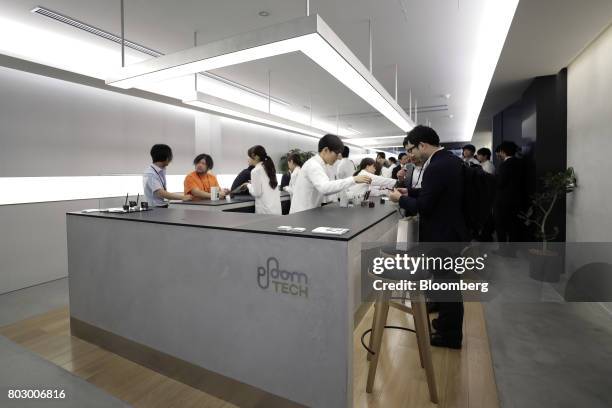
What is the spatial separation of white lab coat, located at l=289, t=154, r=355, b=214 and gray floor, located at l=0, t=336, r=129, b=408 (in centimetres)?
180

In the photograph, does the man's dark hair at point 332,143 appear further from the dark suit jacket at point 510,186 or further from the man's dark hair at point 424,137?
the dark suit jacket at point 510,186

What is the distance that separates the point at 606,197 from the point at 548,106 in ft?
5.49

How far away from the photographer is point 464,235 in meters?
2.21

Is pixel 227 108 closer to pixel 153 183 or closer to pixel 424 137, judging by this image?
pixel 153 183

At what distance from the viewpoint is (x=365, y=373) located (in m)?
2.09

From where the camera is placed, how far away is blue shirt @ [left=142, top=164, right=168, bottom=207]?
123 inches

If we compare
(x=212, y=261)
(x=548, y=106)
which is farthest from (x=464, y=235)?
(x=548, y=106)

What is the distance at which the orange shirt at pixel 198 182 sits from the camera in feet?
13.8

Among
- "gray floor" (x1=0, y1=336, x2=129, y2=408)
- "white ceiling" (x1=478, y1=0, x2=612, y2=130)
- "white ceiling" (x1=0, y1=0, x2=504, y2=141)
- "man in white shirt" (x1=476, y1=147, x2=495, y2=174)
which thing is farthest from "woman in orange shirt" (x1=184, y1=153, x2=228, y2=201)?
"man in white shirt" (x1=476, y1=147, x2=495, y2=174)

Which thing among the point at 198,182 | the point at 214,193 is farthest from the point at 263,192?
the point at 198,182

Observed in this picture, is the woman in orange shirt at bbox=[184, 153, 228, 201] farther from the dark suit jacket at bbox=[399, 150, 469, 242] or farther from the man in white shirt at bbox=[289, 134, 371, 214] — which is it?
the dark suit jacket at bbox=[399, 150, 469, 242]

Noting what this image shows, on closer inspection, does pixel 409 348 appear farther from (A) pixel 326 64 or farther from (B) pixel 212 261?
(A) pixel 326 64

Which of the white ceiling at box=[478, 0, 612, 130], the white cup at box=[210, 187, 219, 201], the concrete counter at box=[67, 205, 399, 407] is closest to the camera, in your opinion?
the concrete counter at box=[67, 205, 399, 407]

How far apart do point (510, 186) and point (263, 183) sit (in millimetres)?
3692
